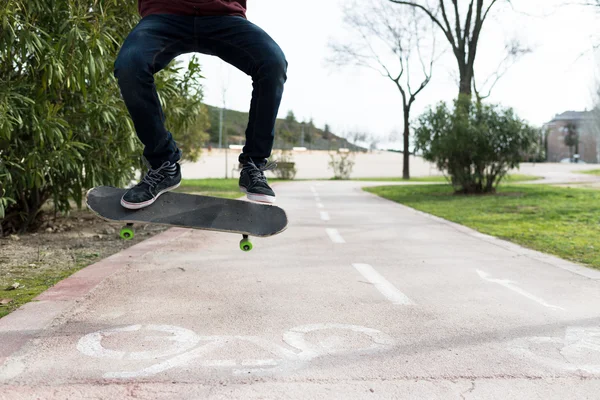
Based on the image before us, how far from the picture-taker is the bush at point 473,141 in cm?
1944

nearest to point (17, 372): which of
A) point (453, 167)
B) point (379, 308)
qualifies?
point (379, 308)

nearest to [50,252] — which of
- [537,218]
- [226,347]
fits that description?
[226,347]

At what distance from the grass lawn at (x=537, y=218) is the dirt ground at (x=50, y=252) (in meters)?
5.63

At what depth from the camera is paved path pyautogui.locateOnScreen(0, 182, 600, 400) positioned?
263 cm

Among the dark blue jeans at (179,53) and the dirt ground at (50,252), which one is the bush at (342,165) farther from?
the dark blue jeans at (179,53)

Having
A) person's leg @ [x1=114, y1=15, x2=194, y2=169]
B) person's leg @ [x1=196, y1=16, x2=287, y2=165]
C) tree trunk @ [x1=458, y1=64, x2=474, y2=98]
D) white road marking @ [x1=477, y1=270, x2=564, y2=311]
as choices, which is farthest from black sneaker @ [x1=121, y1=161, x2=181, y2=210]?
tree trunk @ [x1=458, y1=64, x2=474, y2=98]

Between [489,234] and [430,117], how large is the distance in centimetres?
1200

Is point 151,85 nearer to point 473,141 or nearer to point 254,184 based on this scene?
point 254,184

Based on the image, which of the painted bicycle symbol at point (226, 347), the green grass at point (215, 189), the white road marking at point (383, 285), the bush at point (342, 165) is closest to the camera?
the painted bicycle symbol at point (226, 347)

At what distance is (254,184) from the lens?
12.6ft

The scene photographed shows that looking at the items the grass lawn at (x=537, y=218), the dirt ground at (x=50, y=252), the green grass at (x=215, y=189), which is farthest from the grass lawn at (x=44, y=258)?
the green grass at (x=215, y=189)

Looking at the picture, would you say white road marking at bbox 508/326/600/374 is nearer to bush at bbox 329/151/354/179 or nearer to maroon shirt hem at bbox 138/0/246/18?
maroon shirt hem at bbox 138/0/246/18

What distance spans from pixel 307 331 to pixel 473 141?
56.0 feet

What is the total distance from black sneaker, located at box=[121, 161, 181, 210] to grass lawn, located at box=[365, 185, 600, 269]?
4965 millimetres
